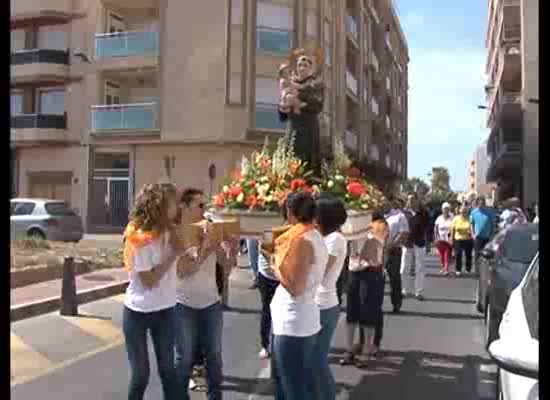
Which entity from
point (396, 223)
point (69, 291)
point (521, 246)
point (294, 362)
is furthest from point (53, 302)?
point (294, 362)

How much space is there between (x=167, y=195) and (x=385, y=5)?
5520 cm

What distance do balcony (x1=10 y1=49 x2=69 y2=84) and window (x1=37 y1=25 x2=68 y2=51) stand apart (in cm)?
86

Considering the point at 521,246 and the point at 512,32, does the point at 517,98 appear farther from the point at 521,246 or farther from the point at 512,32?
the point at 521,246

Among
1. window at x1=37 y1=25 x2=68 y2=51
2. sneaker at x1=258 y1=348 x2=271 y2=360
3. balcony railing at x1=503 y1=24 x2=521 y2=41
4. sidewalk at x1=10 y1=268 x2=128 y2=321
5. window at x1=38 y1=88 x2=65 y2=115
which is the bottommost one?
sneaker at x1=258 y1=348 x2=271 y2=360

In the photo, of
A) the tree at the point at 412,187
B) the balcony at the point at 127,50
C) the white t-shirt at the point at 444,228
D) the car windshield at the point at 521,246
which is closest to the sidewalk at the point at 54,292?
the car windshield at the point at 521,246

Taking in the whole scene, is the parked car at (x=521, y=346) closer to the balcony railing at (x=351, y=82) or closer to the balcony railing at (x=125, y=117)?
the balcony railing at (x=125, y=117)

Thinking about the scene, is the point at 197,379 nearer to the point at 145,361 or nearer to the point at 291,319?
the point at 145,361

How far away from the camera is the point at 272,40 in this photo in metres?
29.8

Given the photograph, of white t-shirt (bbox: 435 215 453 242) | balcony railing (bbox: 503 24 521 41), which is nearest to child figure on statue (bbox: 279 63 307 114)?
white t-shirt (bbox: 435 215 453 242)

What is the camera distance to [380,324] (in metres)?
7.50

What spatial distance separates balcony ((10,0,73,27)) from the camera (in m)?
31.7

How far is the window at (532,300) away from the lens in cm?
341

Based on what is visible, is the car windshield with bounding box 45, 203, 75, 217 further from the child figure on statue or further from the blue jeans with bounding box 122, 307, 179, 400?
the blue jeans with bounding box 122, 307, 179, 400
